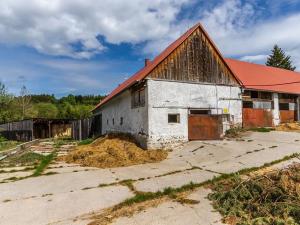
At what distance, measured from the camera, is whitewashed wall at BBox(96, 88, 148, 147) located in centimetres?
1605

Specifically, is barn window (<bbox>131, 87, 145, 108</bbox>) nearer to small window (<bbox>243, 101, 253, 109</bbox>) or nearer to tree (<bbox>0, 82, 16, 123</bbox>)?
small window (<bbox>243, 101, 253, 109</bbox>)

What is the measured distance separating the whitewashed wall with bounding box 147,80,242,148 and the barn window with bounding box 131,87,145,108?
2.88 ft

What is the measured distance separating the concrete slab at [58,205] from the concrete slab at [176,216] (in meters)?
1.19

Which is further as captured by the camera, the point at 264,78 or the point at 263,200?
the point at 264,78

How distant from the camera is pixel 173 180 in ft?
30.2

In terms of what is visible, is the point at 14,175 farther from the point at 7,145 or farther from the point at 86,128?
the point at 86,128

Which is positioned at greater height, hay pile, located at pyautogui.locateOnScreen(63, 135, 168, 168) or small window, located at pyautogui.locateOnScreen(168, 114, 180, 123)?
small window, located at pyautogui.locateOnScreen(168, 114, 180, 123)

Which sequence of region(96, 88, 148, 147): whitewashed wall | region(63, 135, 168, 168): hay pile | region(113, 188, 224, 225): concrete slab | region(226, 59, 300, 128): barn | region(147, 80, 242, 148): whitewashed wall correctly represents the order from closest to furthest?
region(113, 188, 224, 225): concrete slab < region(63, 135, 168, 168): hay pile < region(147, 80, 242, 148): whitewashed wall < region(96, 88, 148, 147): whitewashed wall < region(226, 59, 300, 128): barn

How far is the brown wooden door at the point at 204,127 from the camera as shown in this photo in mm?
16672

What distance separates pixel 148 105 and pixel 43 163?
237 inches

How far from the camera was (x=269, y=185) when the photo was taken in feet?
22.1

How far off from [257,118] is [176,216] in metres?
17.1

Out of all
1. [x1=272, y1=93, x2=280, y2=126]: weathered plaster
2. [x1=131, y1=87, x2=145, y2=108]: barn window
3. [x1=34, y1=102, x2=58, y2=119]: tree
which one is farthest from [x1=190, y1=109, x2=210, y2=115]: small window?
[x1=34, y1=102, x2=58, y2=119]: tree

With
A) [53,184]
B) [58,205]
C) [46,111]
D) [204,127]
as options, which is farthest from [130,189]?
[46,111]
